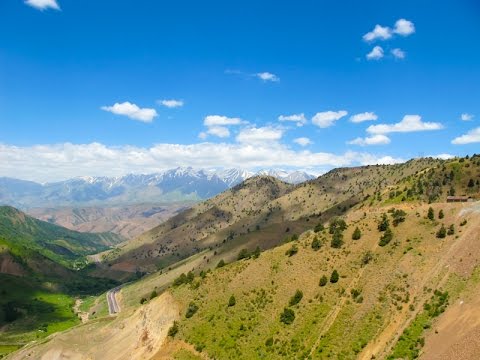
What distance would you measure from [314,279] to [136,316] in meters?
42.8

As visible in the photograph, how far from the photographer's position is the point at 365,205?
6467 inches

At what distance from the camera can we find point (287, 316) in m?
71.1

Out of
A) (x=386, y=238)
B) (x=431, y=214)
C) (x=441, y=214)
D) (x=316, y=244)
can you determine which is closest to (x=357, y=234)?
(x=386, y=238)

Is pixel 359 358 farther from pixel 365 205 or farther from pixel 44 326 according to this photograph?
pixel 44 326

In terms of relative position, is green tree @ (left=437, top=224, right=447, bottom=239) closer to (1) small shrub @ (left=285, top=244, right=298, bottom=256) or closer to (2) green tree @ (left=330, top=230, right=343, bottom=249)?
(2) green tree @ (left=330, top=230, right=343, bottom=249)

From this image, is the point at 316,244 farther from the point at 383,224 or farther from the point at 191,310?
the point at 191,310

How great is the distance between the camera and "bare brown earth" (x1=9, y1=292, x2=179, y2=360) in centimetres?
8406

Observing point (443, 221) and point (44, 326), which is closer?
point (443, 221)

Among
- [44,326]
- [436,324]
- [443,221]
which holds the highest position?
[443,221]

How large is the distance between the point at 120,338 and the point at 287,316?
4109cm

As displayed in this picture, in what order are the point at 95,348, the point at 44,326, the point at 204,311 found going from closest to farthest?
1. the point at 204,311
2. the point at 95,348
3. the point at 44,326

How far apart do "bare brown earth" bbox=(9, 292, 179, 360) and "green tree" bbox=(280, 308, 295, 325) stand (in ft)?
79.4

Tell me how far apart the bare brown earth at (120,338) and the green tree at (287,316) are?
24.2 metres

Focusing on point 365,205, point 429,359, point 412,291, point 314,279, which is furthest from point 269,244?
point 429,359
